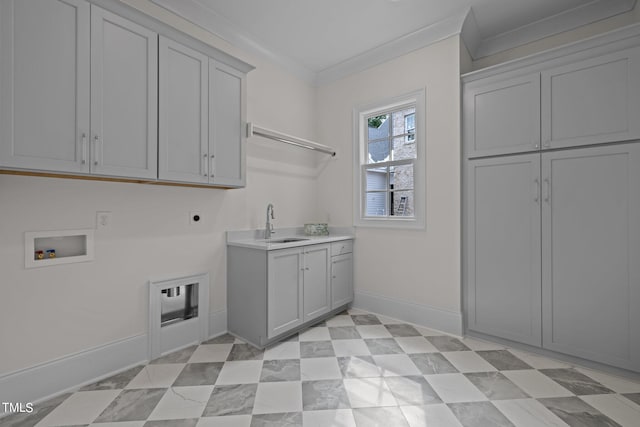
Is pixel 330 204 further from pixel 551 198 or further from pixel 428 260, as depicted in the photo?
pixel 551 198

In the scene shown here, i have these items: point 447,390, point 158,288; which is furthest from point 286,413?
point 158,288

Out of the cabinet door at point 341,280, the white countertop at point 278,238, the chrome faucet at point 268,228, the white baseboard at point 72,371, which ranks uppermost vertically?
the chrome faucet at point 268,228

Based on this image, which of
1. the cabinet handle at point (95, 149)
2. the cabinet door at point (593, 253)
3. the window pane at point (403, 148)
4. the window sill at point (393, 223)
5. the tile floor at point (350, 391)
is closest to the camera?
the tile floor at point (350, 391)

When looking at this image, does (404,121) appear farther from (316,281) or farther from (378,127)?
(316,281)

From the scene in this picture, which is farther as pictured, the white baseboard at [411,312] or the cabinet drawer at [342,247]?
the cabinet drawer at [342,247]

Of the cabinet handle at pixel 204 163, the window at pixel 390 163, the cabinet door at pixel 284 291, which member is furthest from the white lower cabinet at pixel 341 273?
the cabinet handle at pixel 204 163

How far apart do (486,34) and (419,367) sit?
3.16 metres

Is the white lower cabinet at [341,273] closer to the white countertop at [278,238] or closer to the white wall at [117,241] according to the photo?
the white countertop at [278,238]

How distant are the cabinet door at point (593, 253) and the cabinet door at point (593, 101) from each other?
0.38 ft

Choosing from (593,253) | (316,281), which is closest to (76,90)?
(316,281)

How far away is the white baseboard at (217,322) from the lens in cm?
264

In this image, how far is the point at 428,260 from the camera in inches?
114

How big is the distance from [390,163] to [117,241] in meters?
2.62

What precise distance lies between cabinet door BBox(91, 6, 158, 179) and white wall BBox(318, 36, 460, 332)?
6.98 ft
